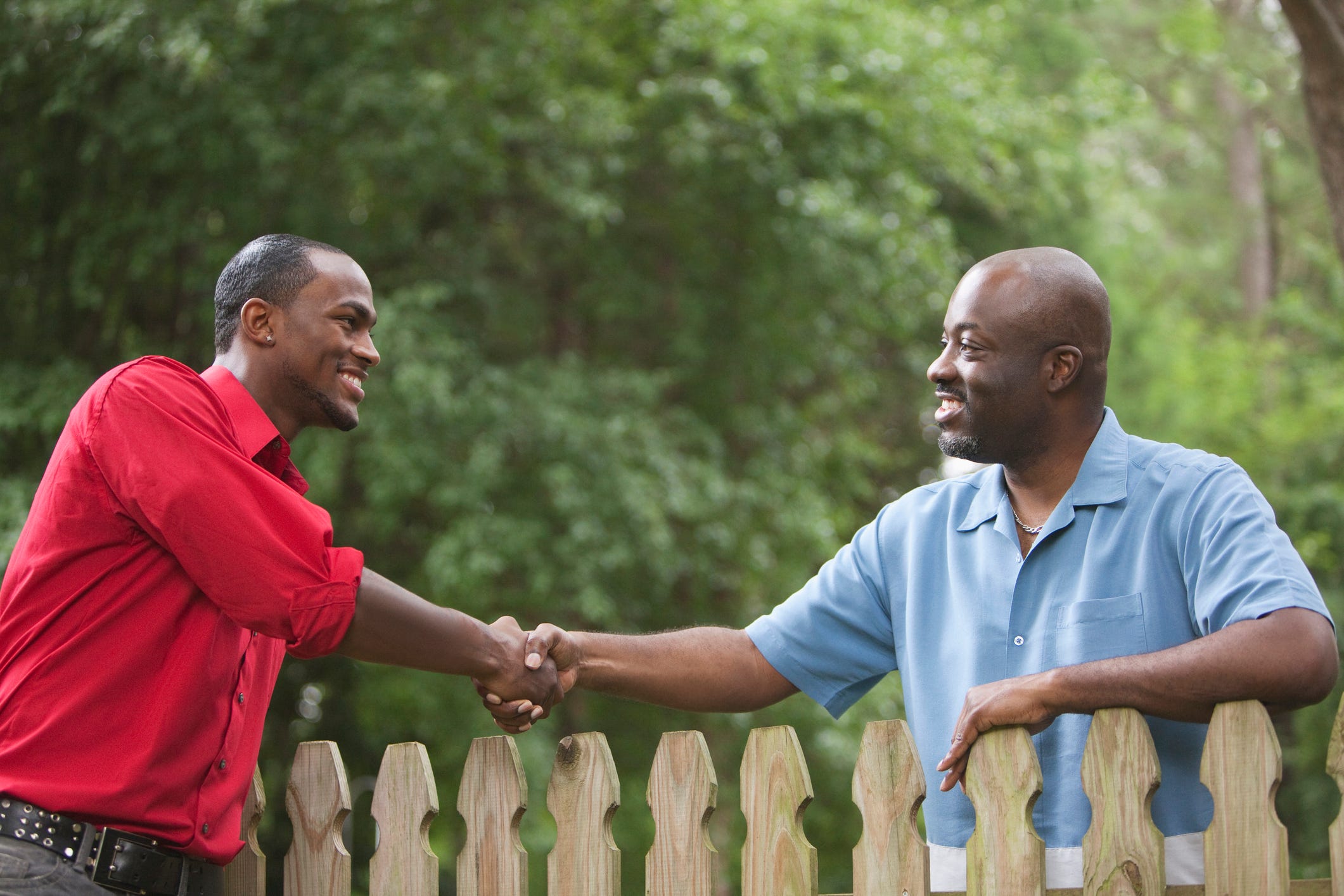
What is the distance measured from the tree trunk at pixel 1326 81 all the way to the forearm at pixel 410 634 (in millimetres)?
3445

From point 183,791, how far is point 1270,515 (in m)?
2.09

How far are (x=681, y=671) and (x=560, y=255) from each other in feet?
29.8

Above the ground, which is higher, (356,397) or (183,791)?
(356,397)

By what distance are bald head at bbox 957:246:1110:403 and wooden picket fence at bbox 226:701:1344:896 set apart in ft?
3.04

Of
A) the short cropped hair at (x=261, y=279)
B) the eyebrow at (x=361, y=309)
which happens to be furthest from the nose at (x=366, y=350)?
the short cropped hair at (x=261, y=279)

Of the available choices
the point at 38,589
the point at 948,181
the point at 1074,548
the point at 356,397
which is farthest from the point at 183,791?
the point at 948,181

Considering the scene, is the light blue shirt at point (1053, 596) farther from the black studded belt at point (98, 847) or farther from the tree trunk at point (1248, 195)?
the tree trunk at point (1248, 195)

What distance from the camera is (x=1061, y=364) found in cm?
292

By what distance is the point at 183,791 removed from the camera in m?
2.44

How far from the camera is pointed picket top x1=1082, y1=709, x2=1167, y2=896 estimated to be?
7.48ft

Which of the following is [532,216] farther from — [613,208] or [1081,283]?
[1081,283]

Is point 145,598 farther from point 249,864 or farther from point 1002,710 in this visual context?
point 1002,710

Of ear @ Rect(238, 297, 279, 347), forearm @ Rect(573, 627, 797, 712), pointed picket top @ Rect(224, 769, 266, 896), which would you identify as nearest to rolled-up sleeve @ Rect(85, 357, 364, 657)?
ear @ Rect(238, 297, 279, 347)

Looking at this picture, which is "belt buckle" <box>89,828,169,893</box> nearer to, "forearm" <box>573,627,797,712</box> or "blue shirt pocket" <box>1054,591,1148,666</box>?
"forearm" <box>573,627,797,712</box>
